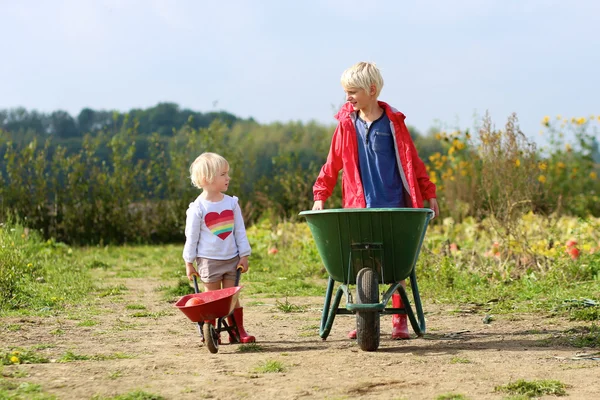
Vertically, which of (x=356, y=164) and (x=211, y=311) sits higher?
(x=356, y=164)

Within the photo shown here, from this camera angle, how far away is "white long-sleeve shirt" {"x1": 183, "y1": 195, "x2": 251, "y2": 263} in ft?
13.6

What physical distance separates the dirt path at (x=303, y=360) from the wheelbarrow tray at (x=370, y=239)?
40cm

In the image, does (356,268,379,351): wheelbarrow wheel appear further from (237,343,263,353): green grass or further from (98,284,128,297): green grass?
(98,284,128,297): green grass

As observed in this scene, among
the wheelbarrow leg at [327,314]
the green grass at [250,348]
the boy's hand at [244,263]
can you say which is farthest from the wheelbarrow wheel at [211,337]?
the wheelbarrow leg at [327,314]

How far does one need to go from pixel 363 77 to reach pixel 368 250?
91cm

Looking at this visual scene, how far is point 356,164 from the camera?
169 inches

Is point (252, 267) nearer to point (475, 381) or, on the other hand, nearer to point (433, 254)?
point (433, 254)

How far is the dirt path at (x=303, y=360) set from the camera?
3.06 m

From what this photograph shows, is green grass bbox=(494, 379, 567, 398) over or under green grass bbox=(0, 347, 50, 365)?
over

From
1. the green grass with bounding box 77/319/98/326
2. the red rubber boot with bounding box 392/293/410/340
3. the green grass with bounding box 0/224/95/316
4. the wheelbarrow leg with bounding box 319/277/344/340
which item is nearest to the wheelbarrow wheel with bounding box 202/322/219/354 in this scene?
the wheelbarrow leg with bounding box 319/277/344/340

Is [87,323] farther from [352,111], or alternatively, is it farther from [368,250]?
[352,111]

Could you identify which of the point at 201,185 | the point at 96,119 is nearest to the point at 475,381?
the point at 201,185

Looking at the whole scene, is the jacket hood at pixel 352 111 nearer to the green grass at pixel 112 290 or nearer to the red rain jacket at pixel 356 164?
the red rain jacket at pixel 356 164

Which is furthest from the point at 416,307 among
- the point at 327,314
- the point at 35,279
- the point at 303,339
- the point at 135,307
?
the point at 35,279
